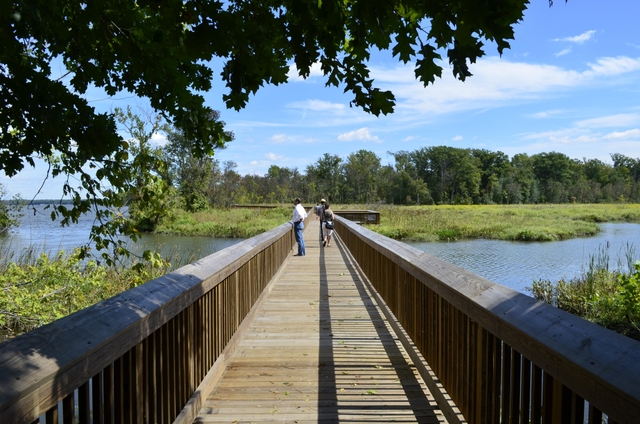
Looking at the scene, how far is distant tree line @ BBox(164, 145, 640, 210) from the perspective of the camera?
103 meters

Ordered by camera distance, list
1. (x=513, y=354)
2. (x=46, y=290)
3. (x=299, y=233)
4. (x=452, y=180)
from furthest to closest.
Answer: (x=452, y=180)
(x=299, y=233)
(x=46, y=290)
(x=513, y=354)

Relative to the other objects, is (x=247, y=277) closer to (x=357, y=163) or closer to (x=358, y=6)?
(x=358, y=6)

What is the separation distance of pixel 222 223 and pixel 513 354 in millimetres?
41313

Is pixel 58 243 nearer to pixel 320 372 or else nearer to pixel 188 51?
pixel 320 372

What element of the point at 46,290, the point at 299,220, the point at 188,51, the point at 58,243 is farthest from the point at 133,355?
the point at 58,243

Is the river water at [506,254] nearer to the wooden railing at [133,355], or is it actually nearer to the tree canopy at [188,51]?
the tree canopy at [188,51]

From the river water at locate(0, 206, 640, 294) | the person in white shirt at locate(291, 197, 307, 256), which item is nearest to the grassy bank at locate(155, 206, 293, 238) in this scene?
the river water at locate(0, 206, 640, 294)

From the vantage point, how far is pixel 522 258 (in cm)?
2175

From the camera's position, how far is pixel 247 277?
588cm

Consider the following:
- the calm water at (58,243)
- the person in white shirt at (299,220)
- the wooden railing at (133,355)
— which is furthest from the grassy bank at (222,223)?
the wooden railing at (133,355)

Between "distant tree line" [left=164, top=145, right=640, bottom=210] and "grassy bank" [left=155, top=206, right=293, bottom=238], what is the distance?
116 feet

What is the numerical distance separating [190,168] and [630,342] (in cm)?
5618

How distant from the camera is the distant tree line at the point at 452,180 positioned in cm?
10288

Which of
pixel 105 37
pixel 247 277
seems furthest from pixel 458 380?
pixel 105 37
